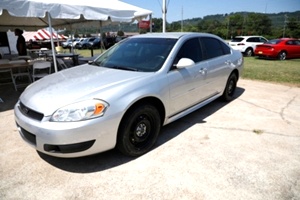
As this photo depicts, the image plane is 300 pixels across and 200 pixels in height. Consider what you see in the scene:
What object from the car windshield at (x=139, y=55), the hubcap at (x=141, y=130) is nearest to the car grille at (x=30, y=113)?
the hubcap at (x=141, y=130)

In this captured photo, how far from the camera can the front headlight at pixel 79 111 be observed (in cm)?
246

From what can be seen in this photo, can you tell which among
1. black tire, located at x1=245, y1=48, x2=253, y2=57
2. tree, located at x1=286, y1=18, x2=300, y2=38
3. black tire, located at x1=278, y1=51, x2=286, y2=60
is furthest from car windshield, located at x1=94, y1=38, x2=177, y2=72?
tree, located at x1=286, y1=18, x2=300, y2=38

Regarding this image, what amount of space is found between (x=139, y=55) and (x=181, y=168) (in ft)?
6.04

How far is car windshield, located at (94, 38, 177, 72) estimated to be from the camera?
339cm

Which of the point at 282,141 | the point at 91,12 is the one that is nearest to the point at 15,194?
the point at 282,141

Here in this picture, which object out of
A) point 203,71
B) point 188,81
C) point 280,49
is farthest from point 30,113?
point 280,49

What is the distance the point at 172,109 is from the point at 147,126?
0.53m

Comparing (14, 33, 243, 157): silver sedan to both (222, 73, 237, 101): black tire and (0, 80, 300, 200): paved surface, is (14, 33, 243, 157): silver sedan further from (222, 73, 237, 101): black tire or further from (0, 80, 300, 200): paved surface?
(222, 73, 237, 101): black tire

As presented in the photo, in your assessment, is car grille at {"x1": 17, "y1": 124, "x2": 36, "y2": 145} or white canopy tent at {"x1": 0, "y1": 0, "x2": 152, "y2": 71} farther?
white canopy tent at {"x1": 0, "y1": 0, "x2": 152, "y2": 71}

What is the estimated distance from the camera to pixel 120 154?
3.12 m

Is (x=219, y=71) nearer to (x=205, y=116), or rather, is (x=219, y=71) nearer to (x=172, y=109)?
(x=205, y=116)

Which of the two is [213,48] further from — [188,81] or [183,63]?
[183,63]

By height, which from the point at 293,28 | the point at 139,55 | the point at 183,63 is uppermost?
Result: the point at 293,28

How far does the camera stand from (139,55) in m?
3.64
